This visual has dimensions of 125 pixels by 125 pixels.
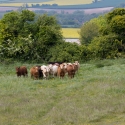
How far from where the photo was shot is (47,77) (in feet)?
81.0

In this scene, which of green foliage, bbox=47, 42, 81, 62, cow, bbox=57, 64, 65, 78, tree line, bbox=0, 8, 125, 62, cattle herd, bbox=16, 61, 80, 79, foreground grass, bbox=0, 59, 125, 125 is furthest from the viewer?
tree line, bbox=0, 8, 125, 62

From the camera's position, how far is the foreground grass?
13883 millimetres

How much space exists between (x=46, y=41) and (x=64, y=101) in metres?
19.4

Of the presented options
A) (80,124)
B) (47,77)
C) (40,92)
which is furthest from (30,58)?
(80,124)

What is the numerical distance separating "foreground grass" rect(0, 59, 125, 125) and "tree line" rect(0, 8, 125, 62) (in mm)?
11411

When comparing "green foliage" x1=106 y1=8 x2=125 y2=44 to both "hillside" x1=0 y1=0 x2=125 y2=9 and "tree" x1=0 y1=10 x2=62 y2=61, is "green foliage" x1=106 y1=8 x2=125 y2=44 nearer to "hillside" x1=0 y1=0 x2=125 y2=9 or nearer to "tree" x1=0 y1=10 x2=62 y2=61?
"tree" x1=0 y1=10 x2=62 y2=61

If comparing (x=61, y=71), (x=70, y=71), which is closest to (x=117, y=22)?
(x=70, y=71)

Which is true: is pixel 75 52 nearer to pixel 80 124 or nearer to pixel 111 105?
pixel 111 105

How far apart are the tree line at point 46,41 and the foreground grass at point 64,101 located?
11411mm

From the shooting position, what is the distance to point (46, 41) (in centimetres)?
3569

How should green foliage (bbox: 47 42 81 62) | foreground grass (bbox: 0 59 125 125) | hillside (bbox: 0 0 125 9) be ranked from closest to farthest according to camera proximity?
foreground grass (bbox: 0 59 125 125) < green foliage (bbox: 47 42 81 62) < hillside (bbox: 0 0 125 9)

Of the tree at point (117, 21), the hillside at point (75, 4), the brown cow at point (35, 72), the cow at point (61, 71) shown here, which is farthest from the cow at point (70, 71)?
the hillside at point (75, 4)

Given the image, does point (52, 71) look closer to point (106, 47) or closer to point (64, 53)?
point (64, 53)

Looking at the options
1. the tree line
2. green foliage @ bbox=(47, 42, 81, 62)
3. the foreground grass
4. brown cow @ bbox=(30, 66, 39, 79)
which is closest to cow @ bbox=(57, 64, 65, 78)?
the foreground grass
